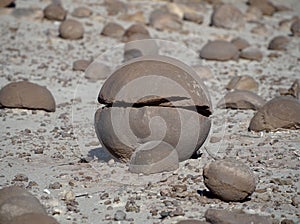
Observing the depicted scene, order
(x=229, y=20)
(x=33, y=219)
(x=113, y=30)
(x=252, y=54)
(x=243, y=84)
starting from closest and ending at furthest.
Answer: (x=33, y=219), (x=243, y=84), (x=252, y=54), (x=113, y=30), (x=229, y=20)

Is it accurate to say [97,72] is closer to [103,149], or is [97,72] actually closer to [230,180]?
[103,149]

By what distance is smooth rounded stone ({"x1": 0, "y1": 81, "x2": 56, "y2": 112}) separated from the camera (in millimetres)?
9820

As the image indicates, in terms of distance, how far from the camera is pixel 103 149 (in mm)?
7938

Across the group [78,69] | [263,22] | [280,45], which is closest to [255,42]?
[280,45]

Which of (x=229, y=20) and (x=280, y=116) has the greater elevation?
(x=280, y=116)

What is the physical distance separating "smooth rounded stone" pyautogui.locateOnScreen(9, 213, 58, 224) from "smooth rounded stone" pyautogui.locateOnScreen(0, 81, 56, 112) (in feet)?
15.1

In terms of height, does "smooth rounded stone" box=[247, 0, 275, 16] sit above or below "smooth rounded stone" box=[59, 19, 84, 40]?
above

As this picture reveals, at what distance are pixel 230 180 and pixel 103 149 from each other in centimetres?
222

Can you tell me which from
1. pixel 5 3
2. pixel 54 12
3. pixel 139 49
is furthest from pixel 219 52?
pixel 5 3

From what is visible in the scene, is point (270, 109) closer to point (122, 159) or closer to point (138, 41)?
point (122, 159)

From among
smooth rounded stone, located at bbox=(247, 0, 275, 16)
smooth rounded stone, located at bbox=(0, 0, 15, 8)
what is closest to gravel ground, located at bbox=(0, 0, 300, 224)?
smooth rounded stone, located at bbox=(0, 0, 15, 8)

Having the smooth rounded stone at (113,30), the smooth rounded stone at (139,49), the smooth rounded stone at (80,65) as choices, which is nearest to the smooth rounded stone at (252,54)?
the smooth rounded stone at (139,49)

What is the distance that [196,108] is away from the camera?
6.95 metres

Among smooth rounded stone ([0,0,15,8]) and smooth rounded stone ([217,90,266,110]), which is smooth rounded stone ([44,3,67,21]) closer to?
smooth rounded stone ([0,0,15,8])
